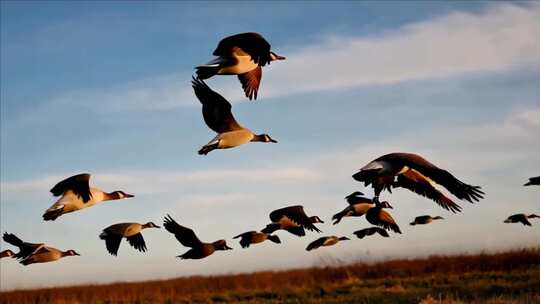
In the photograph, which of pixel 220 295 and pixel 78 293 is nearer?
pixel 220 295

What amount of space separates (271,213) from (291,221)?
1.38ft

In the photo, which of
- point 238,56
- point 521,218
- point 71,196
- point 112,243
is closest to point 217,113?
point 238,56

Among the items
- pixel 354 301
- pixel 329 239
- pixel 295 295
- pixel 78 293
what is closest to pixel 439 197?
pixel 329 239

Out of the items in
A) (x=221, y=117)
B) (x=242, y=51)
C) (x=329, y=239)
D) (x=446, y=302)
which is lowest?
(x=446, y=302)

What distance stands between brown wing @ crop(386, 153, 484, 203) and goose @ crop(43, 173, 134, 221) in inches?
198

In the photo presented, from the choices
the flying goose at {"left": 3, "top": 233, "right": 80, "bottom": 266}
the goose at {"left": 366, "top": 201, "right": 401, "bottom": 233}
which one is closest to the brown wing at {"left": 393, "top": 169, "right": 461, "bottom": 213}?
the goose at {"left": 366, "top": 201, "right": 401, "bottom": 233}

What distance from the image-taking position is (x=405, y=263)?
99.2 feet

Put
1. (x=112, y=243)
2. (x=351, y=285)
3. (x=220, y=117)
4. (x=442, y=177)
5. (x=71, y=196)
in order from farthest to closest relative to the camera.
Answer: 1. (x=351, y=285)
2. (x=112, y=243)
3. (x=220, y=117)
4. (x=71, y=196)
5. (x=442, y=177)

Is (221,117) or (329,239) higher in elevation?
(221,117)

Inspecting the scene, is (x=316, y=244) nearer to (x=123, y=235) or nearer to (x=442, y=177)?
(x=123, y=235)

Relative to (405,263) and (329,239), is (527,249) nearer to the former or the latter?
(405,263)

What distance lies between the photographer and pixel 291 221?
14148 mm

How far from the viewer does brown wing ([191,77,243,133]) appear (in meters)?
12.6

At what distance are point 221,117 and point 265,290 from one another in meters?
15.8
